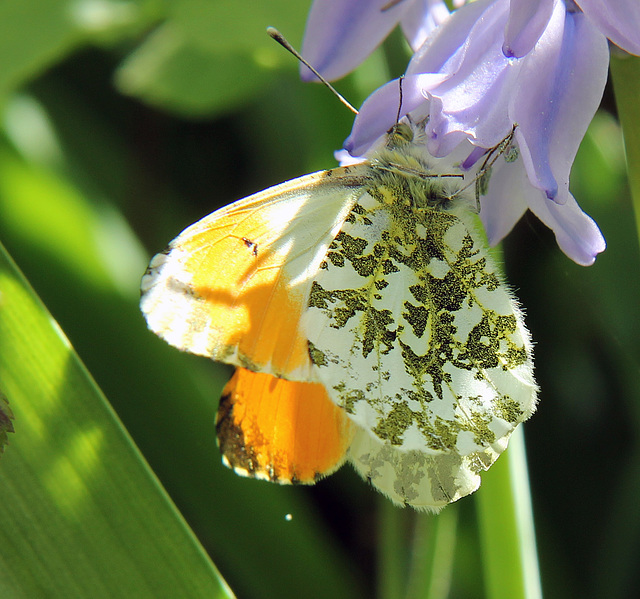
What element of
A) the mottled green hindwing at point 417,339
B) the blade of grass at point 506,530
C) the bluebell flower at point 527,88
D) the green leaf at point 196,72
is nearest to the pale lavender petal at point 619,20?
the bluebell flower at point 527,88

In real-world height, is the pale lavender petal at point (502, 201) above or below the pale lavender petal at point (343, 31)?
below

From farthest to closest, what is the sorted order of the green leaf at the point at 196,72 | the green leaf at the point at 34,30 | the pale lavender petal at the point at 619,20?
the green leaf at the point at 196,72 < the green leaf at the point at 34,30 < the pale lavender petal at the point at 619,20

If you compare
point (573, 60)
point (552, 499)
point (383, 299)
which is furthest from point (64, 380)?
point (552, 499)

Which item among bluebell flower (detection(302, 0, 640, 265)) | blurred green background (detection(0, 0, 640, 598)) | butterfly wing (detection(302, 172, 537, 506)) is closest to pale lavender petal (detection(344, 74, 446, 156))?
bluebell flower (detection(302, 0, 640, 265))

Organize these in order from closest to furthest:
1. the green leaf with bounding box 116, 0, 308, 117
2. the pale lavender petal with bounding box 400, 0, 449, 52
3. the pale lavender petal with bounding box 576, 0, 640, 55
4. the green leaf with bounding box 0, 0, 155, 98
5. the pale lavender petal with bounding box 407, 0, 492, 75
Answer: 1. the pale lavender petal with bounding box 576, 0, 640, 55
2. the pale lavender petal with bounding box 407, 0, 492, 75
3. the pale lavender petal with bounding box 400, 0, 449, 52
4. the green leaf with bounding box 0, 0, 155, 98
5. the green leaf with bounding box 116, 0, 308, 117

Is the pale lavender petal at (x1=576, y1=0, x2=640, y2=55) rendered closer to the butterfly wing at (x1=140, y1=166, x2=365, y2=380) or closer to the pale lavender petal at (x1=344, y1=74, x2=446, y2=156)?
the pale lavender petal at (x1=344, y1=74, x2=446, y2=156)

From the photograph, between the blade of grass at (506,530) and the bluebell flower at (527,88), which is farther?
the blade of grass at (506,530)

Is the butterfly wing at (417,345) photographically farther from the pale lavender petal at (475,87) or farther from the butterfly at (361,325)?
the pale lavender petal at (475,87)

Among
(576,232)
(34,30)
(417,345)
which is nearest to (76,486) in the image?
(417,345)

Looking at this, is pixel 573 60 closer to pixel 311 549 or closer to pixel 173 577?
pixel 173 577
